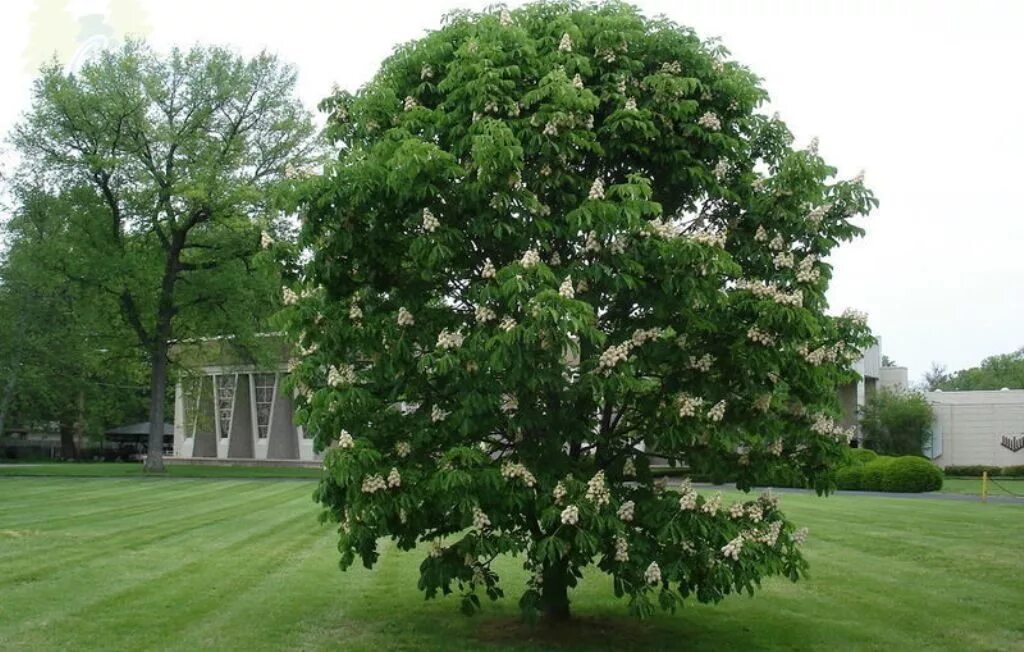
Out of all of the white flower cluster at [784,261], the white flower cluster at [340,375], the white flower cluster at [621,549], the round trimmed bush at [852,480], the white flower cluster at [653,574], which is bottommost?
the round trimmed bush at [852,480]

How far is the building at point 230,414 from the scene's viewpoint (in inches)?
1897

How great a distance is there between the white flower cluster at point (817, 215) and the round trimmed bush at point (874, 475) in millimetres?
27438

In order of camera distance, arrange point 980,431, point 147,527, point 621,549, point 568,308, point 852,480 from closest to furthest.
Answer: point 568,308 < point 621,549 < point 147,527 < point 852,480 < point 980,431

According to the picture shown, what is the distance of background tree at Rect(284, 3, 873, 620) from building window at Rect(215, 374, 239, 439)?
2084 inches

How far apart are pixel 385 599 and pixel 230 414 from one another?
50.1m

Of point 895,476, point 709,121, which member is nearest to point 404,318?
point 709,121

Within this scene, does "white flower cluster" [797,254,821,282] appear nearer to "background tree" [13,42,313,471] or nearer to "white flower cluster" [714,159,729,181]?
"white flower cluster" [714,159,729,181]

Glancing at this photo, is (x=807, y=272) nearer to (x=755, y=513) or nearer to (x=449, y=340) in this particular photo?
(x=755, y=513)

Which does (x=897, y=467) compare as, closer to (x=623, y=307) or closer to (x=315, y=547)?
(x=315, y=547)

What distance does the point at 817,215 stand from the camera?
8516 mm

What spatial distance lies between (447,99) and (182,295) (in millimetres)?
37431

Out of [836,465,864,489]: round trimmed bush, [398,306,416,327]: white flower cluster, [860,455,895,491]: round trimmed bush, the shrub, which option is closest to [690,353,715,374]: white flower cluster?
[398,306,416,327]: white flower cluster

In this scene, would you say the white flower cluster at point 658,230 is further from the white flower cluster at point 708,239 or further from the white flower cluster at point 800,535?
the white flower cluster at point 800,535

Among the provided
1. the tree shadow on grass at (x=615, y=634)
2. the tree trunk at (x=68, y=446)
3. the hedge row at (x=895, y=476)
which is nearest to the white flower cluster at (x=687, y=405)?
the tree shadow on grass at (x=615, y=634)
